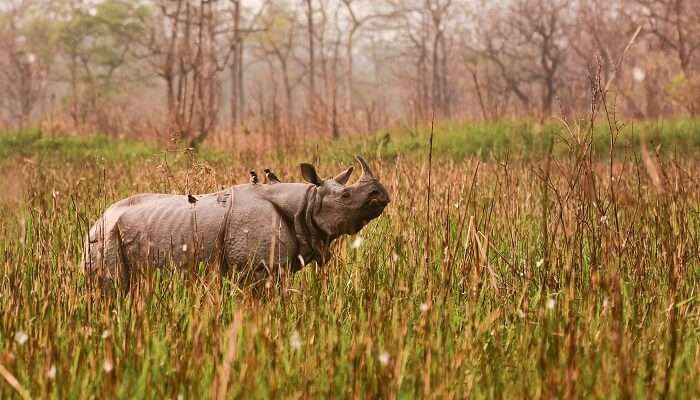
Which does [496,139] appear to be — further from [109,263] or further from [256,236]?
[109,263]

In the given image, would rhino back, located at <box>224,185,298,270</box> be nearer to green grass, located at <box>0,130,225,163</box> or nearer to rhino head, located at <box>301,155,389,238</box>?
rhino head, located at <box>301,155,389,238</box>

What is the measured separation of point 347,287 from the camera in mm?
2967

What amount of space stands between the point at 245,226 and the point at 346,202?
42 cm

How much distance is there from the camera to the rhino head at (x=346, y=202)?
8.93ft

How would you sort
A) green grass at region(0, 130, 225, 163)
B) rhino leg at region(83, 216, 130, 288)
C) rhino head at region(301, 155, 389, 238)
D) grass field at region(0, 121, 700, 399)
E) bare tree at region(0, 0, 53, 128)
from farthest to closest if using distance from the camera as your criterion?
bare tree at region(0, 0, 53, 128), green grass at region(0, 130, 225, 163), rhino leg at region(83, 216, 130, 288), rhino head at region(301, 155, 389, 238), grass field at region(0, 121, 700, 399)

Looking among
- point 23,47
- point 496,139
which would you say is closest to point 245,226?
point 496,139

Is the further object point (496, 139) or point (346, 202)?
point (496, 139)

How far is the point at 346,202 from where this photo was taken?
276 centimetres

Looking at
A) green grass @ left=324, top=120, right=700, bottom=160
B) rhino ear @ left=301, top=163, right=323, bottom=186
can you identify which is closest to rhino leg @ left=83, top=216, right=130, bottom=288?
rhino ear @ left=301, top=163, right=323, bottom=186

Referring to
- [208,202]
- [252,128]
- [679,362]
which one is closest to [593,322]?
[679,362]

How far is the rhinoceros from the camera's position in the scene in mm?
2777

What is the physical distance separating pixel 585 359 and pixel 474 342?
0.37m

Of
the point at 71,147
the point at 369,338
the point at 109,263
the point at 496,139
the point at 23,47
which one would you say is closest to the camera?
the point at 369,338

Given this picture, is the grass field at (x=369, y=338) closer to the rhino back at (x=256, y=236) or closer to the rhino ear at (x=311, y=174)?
the rhino back at (x=256, y=236)
